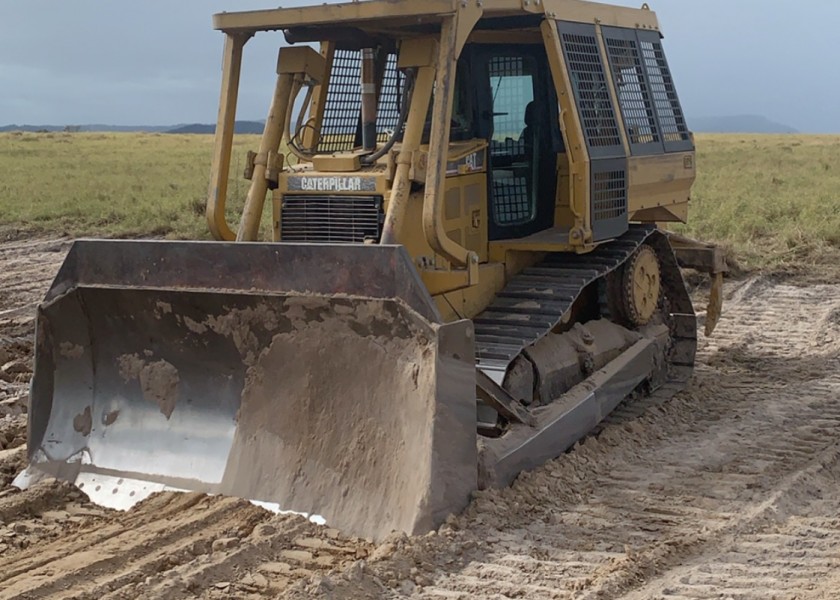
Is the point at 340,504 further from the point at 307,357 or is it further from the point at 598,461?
the point at 598,461

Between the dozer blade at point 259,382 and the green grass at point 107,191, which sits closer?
the dozer blade at point 259,382

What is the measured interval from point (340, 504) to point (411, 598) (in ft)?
2.96

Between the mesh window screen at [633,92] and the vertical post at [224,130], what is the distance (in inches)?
97.3

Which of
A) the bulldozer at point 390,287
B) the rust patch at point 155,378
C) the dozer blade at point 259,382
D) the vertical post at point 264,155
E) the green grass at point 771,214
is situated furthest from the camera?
the green grass at point 771,214

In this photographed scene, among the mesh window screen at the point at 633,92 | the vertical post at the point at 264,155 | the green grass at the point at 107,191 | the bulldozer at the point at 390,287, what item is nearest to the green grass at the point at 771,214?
the mesh window screen at the point at 633,92

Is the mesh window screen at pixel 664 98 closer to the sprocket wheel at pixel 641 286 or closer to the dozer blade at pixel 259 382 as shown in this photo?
the sprocket wheel at pixel 641 286

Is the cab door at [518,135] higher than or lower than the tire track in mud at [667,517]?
higher

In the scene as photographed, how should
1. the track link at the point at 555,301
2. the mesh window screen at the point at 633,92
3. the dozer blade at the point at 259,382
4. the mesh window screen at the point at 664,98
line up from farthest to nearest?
the mesh window screen at the point at 664,98
the mesh window screen at the point at 633,92
the track link at the point at 555,301
the dozer blade at the point at 259,382

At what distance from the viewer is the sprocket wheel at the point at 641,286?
786 cm

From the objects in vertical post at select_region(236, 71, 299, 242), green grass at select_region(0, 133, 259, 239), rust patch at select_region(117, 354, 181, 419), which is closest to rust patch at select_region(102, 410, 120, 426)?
rust patch at select_region(117, 354, 181, 419)

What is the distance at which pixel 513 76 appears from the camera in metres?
7.40

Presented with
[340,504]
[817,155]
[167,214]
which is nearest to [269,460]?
[340,504]

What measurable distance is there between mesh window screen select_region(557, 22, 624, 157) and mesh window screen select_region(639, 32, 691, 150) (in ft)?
3.03

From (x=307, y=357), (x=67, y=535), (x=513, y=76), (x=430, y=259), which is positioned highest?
(x=513, y=76)
